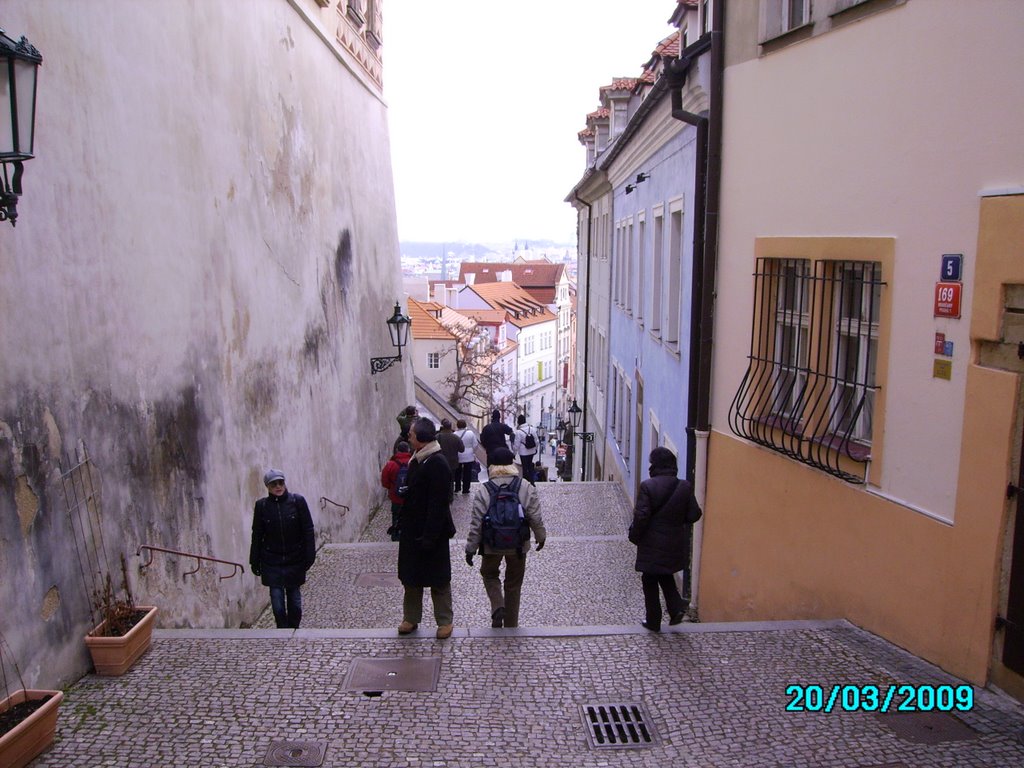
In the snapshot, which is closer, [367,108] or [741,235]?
[741,235]

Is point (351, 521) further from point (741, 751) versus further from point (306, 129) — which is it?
point (741, 751)

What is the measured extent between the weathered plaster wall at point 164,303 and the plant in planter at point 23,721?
280 mm

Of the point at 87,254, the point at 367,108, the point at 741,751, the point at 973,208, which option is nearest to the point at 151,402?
the point at 87,254

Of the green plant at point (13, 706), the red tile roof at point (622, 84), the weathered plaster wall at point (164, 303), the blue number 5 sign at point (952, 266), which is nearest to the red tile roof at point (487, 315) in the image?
the red tile roof at point (622, 84)

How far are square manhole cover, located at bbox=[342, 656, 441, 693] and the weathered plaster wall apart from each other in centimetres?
174

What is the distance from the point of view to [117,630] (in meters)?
6.20

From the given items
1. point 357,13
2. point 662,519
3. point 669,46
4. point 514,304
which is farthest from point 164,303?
point 514,304

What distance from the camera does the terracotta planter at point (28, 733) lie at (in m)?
4.66

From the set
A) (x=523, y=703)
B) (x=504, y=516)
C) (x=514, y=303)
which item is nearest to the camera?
(x=523, y=703)

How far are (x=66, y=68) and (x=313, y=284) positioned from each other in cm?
722

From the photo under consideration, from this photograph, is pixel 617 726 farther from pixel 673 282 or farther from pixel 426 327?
pixel 426 327

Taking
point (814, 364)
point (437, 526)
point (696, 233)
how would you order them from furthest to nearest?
point (696, 233), point (814, 364), point (437, 526)

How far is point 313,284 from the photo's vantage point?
44.6ft

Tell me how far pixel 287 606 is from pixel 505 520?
2.24 meters
